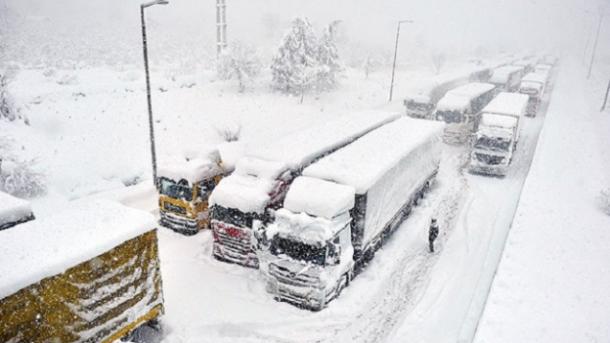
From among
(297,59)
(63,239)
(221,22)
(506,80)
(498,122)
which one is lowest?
(63,239)

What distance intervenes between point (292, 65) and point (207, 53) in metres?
30.8

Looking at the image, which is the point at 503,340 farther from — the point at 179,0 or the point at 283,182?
the point at 179,0

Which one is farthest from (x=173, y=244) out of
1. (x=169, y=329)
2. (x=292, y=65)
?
(x=292, y=65)

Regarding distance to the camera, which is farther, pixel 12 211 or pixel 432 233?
pixel 432 233

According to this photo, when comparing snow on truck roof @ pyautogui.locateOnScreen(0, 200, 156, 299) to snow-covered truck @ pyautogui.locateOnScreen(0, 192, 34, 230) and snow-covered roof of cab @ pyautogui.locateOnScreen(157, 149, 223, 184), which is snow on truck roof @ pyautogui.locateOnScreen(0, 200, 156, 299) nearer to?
snow-covered truck @ pyautogui.locateOnScreen(0, 192, 34, 230)

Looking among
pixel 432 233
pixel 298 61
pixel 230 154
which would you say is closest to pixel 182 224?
pixel 230 154

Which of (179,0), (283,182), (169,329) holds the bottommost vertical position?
(169,329)

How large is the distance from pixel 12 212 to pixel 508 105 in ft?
72.7

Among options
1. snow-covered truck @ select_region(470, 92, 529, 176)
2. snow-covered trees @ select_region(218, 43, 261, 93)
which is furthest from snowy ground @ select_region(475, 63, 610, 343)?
snow-covered trees @ select_region(218, 43, 261, 93)

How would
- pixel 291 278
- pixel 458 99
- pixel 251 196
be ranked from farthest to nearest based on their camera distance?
pixel 458 99 < pixel 251 196 < pixel 291 278

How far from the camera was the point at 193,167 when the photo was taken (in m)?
13.7

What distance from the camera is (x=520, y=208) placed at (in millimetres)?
15914

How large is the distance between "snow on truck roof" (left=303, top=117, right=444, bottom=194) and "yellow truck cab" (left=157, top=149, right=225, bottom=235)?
12.3 ft

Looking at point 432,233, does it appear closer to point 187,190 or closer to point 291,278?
point 291,278
